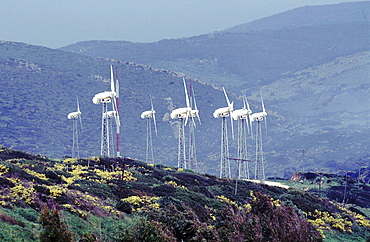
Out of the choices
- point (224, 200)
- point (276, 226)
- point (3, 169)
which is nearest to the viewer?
point (276, 226)

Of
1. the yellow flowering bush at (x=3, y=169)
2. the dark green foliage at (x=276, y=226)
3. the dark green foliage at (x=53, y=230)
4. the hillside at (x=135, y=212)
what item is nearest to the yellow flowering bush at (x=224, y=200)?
the hillside at (x=135, y=212)

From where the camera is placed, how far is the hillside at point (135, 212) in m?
30.1

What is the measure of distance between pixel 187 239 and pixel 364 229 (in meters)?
32.1

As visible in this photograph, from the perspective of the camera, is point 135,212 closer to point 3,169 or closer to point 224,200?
point 3,169

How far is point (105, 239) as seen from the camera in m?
30.9

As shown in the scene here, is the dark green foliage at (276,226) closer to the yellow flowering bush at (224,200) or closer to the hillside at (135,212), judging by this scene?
the hillside at (135,212)

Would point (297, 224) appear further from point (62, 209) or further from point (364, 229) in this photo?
point (364, 229)

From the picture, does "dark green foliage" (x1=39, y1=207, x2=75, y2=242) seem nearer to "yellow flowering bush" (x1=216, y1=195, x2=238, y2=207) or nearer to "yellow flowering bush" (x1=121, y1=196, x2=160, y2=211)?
"yellow flowering bush" (x1=121, y1=196, x2=160, y2=211)

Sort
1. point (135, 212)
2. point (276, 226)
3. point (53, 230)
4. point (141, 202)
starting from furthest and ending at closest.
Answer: point (141, 202), point (135, 212), point (276, 226), point (53, 230)

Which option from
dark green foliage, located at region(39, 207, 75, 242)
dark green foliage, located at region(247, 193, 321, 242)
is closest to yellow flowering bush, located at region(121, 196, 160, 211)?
dark green foliage, located at region(247, 193, 321, 242)

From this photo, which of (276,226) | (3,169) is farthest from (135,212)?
(276,226)

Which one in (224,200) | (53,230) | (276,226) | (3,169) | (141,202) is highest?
(3,169)

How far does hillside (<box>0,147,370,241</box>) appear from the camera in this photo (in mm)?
30062

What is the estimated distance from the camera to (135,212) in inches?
1610
